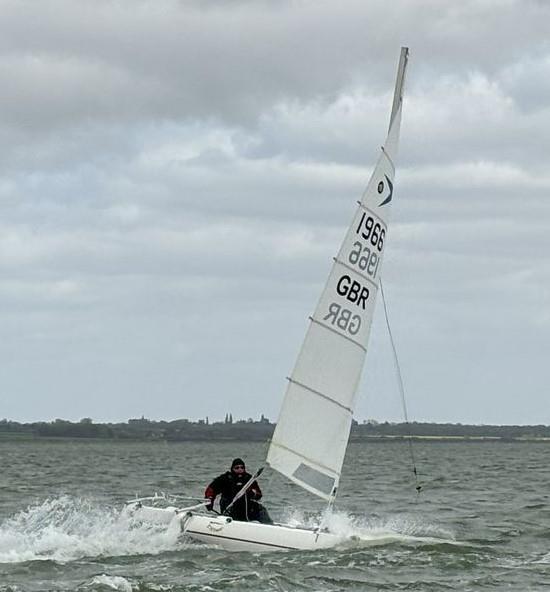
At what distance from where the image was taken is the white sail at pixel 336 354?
17656 millimetres

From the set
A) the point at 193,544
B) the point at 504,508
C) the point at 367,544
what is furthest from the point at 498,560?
the point at 504,508

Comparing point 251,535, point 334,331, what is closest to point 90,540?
point 251,535

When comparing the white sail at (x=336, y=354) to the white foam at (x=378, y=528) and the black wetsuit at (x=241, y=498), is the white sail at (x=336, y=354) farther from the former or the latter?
the white foam at (x=378, y=528)

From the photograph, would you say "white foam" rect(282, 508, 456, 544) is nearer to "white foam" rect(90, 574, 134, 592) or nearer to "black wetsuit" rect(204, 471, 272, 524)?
"black wetsuit" rect(204, 471, 272, 524)

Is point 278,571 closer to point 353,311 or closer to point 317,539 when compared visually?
point 317,539

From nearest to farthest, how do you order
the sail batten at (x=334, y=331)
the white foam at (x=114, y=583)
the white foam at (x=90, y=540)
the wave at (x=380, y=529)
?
1. the white foam at (x=114, y=583)
2. the sail batten at (x=334, y=331)
3. the white foam at (x=90, y=540)
4. the wave at (x=380, y=529)

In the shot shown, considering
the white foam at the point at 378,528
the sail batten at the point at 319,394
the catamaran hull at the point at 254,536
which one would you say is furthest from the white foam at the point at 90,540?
the sail batten at the point at 319,394

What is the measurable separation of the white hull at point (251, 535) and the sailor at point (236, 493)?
366 mm

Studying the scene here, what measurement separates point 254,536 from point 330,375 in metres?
2.49

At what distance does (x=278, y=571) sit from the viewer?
16.4 metres

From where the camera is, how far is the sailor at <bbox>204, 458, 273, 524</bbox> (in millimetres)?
18391

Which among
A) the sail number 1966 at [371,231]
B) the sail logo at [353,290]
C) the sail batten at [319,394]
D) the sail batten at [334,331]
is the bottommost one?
the sail batten at [319,394]

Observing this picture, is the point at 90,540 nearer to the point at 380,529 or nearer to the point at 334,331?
the point at 334,331

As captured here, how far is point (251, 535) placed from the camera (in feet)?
58.4
